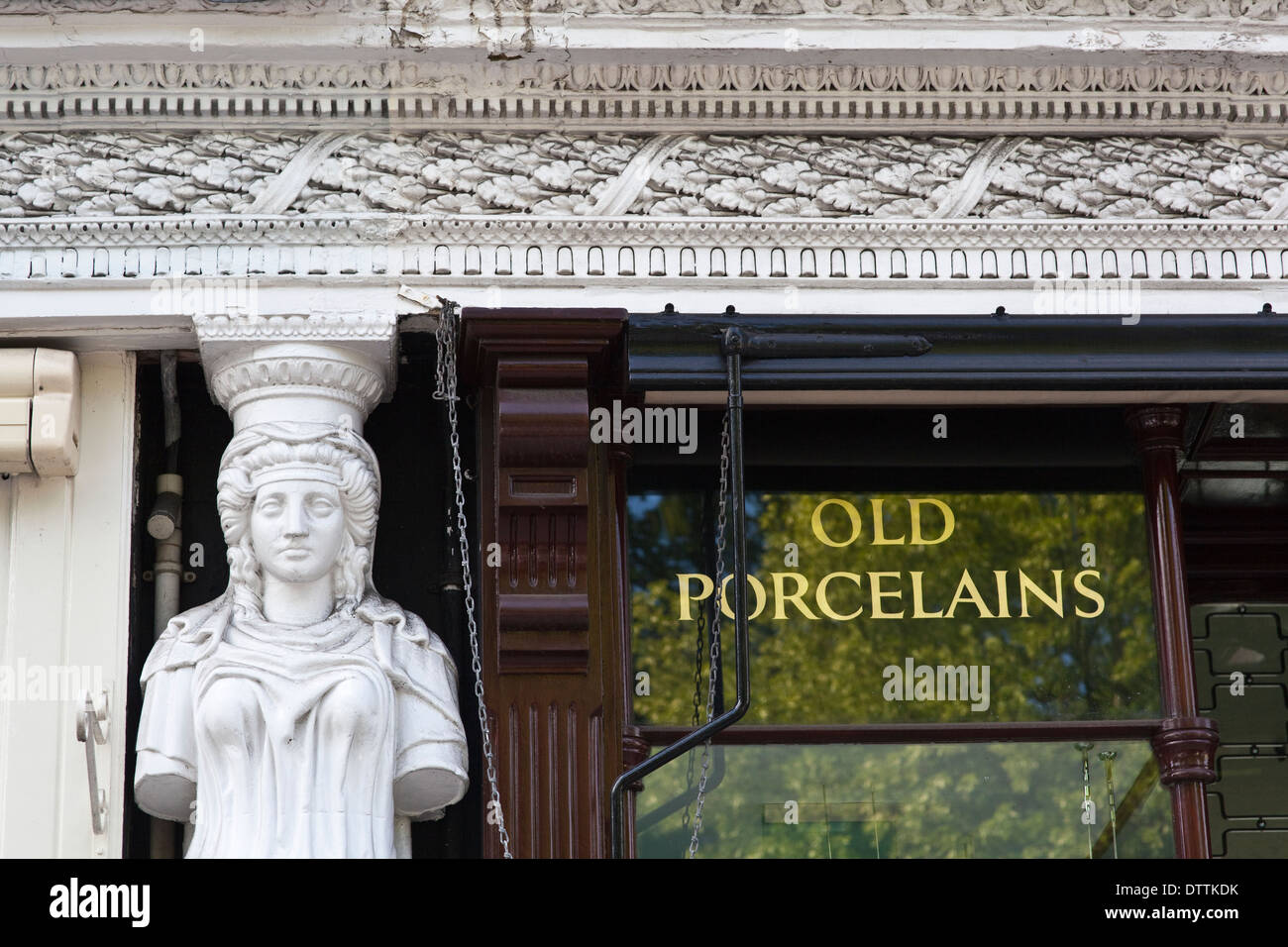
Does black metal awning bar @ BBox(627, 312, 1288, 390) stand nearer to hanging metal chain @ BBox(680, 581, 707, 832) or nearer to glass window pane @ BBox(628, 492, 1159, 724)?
glass window pane @ BBox(628, 492, 1159, 724)

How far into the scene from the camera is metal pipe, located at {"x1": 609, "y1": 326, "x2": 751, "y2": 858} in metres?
6.60

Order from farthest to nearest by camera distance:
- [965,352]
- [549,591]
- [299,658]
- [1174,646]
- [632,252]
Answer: [1174,646], [632,252], [965,352], [549,591], [299,658]

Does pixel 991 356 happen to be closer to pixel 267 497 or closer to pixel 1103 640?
pixel 1103 640

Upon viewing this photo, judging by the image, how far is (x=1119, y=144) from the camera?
744 centimetres

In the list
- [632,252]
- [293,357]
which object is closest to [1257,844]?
[632,252]

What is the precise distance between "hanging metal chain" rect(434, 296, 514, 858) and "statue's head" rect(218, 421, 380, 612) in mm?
278

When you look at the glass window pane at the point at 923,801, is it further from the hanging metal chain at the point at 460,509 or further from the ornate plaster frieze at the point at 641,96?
the ornate plaster frieze at the point at 641,96

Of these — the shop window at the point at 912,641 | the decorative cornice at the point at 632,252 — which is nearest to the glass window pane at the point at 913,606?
the shop window at the point at 912,641

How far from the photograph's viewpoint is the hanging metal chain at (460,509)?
685 centimetres

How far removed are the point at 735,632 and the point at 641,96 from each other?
1.58 meters

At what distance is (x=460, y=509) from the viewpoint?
7219 millimetres

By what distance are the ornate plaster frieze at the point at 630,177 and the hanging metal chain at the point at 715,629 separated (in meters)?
0.70

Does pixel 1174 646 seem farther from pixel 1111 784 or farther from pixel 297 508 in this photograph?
pixel 297 508

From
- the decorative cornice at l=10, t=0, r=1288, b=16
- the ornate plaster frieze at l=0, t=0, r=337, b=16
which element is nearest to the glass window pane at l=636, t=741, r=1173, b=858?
the decorative cornice at l=10, t=0, r=1288, b=16
